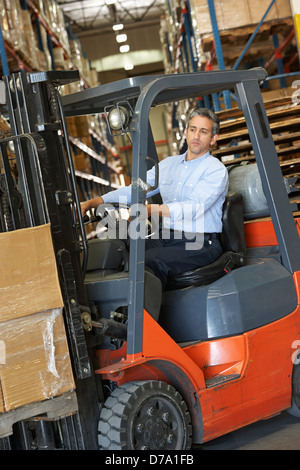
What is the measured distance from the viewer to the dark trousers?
10.8 feet

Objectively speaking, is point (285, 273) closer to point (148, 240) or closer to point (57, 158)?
point (148, 240)

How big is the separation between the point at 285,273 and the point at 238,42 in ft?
20.4

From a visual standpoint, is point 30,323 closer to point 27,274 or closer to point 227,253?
point 27,274

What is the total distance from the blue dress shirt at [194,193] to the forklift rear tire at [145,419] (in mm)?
918

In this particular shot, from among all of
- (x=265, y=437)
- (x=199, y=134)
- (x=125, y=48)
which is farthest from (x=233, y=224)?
Answer: (x=125, y=48)

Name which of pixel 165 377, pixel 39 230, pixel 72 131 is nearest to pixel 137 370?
pixel 165 377

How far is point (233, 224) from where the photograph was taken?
3.57 m

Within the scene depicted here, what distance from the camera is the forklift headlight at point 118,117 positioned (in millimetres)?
2777

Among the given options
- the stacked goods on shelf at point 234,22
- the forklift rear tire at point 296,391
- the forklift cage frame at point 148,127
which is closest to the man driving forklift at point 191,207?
the forklift cage frame at point 148,127

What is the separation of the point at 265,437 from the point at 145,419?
90 centimetres

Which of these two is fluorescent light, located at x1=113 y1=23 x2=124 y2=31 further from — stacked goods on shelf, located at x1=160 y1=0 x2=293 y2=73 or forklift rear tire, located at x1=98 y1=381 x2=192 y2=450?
forklift rear tire, located at x1=98 y1=381 x2=192 y2=450

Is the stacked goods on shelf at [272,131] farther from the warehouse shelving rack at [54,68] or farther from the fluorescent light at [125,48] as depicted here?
the fluorescent light at [125,48]

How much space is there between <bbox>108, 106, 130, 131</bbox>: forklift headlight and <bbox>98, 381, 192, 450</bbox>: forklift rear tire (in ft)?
4.01

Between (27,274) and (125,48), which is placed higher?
(125,48)
